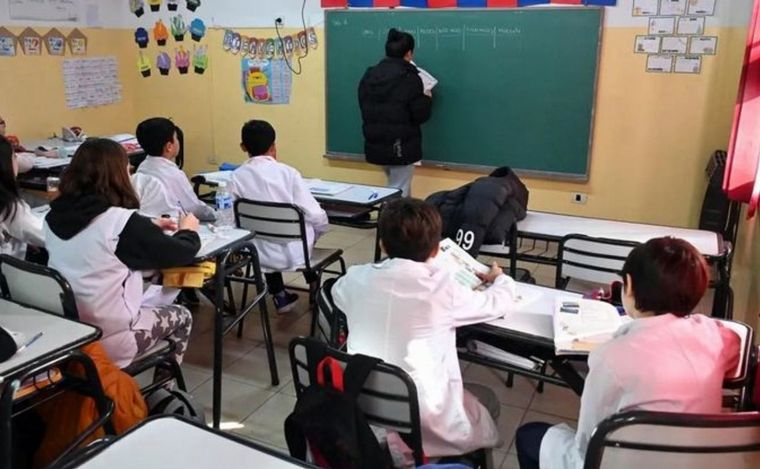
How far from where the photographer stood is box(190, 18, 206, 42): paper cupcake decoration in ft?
19.8

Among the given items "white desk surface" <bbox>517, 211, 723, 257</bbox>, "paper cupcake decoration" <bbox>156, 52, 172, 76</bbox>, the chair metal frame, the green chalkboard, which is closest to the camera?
"white desk surface" <bbox>517, 211, 723, 257</bbox>

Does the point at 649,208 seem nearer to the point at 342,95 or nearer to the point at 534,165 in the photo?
the point at 534,165

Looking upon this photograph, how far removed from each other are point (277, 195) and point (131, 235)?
114cm

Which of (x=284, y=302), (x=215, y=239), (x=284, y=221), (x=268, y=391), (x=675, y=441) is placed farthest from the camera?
(x=284, y=302)

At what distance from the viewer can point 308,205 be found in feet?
10.9

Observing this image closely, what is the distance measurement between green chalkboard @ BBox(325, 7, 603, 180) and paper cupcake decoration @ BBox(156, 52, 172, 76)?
5.89ft

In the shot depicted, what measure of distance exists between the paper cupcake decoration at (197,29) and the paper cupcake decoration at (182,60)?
18 centimetres

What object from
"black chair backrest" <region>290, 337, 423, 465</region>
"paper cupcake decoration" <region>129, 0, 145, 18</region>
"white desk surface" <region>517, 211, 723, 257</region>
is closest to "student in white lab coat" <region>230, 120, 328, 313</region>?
"white desk surface" <region>517, 211, 723, 257</region>

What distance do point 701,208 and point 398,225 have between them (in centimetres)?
328

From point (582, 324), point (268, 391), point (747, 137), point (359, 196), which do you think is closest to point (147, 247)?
point (268, 391)

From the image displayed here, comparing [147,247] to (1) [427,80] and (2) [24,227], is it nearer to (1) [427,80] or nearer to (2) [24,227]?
(2) [24,227]

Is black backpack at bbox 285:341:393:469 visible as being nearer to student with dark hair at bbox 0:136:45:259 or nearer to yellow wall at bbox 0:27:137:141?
student with dark hair at bbox 0:136:45:259

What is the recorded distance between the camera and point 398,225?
75.4 inches

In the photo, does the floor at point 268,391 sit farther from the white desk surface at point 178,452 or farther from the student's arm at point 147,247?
the white desk surface at point 178,452
